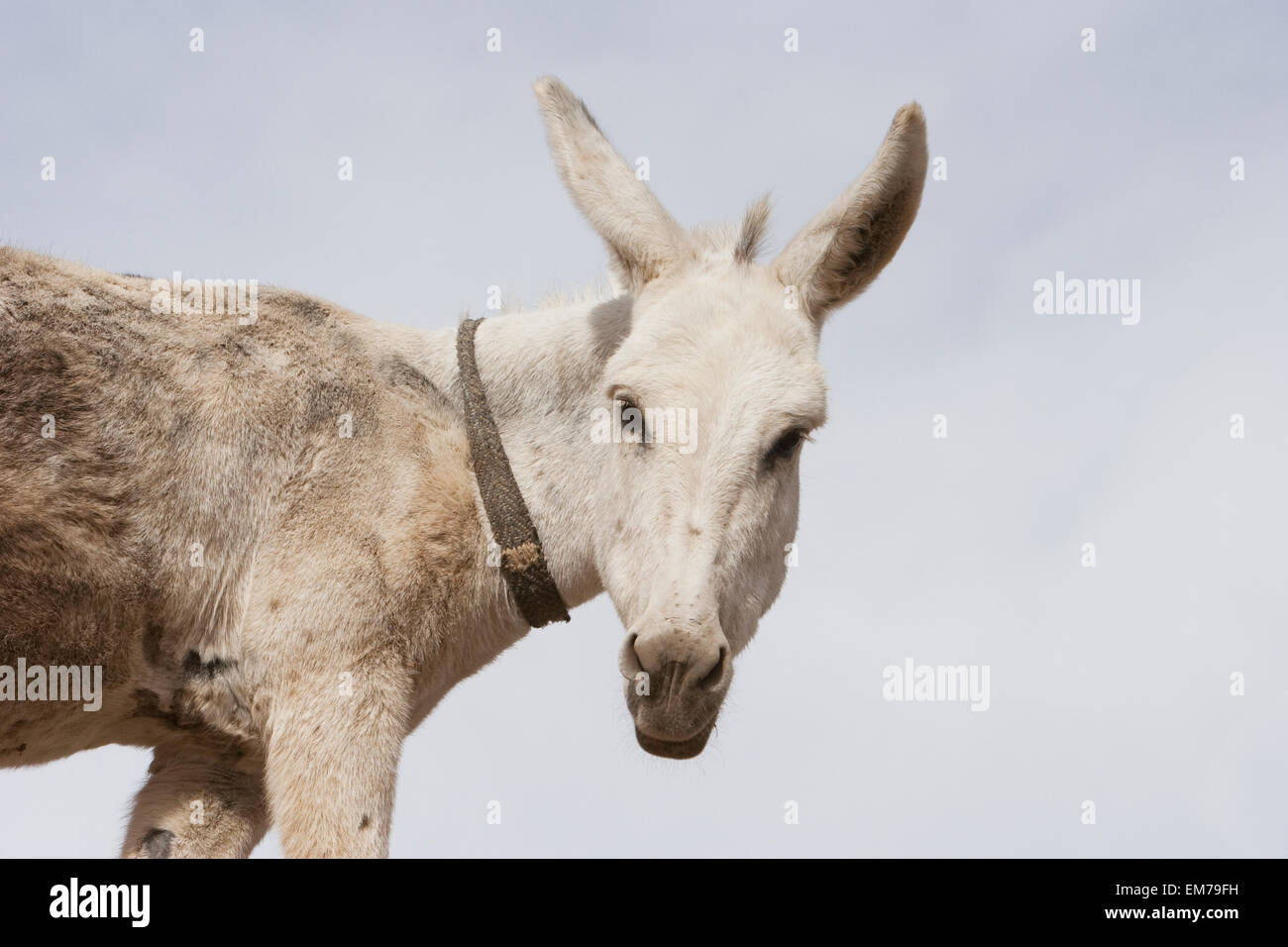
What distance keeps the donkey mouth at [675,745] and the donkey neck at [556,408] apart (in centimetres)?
124

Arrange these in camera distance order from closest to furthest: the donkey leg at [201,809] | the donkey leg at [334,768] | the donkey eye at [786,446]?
the donkey leg at [334,768]
the donkey eye at [786,446]
the donkey leg at [201,809]

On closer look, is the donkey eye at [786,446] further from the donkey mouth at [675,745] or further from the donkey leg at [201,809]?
the donkey leg at [201,809]

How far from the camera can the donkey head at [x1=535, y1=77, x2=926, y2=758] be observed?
15.2ft

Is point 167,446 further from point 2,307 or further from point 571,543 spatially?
point 571,543

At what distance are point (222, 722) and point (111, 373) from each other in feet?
4.98

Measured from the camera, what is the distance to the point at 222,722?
507 centimetres

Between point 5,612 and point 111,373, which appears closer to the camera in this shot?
point 5,612

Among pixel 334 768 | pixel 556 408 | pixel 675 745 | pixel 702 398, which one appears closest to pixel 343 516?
pixel 334 768

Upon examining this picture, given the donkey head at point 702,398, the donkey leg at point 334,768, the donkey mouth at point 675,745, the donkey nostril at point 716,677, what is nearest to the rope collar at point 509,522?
the donkey head at point 702,398

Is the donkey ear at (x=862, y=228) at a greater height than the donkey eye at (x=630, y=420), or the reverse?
the donkey ear at (x=862, y=228)

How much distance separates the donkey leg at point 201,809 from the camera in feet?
17.3

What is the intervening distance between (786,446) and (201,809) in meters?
2.95
